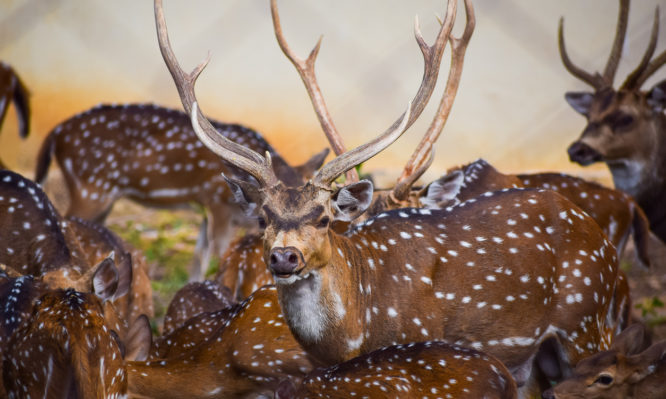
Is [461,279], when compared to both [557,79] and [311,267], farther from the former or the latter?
[557,79]

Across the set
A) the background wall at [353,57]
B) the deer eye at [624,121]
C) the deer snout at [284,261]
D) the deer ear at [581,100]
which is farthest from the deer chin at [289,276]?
the background wall at [353,57]

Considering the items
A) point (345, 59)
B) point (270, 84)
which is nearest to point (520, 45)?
point (345, 59)

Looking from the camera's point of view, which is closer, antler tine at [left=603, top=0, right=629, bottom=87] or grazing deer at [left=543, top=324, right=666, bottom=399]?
grazing deer at [left=543, top=324, right=666, bottom=399]

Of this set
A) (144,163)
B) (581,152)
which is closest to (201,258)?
(144,163)

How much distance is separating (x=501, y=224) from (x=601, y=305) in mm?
602

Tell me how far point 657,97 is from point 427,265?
9.55 feet

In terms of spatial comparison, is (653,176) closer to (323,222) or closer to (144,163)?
(323,222)

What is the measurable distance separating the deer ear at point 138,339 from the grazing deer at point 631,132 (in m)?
3.09

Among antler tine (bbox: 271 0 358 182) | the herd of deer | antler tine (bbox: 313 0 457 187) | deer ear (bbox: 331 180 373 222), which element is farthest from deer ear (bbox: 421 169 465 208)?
deer ear (bbox: 331 180 373 222)

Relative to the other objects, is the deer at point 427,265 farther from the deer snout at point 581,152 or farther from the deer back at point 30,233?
the deer snout at point 581,152

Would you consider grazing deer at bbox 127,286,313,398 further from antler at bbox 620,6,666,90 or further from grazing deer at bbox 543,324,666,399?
antler at bbox 620,6,666,90

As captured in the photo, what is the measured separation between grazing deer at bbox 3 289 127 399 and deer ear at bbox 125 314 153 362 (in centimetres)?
66

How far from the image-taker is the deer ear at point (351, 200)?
391 centimetres

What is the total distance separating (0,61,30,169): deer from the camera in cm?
716
